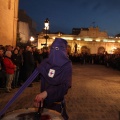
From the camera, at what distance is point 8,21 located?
2923 cm

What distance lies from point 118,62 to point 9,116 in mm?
27609

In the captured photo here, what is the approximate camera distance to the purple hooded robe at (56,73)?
4.16 m

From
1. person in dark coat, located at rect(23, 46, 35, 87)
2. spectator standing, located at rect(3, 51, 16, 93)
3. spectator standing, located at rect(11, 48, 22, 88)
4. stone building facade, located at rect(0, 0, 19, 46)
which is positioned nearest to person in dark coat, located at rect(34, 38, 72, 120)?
spectator standing, located at rect(3, 51, 16, 93)

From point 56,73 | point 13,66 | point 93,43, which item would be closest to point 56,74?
point 56,73

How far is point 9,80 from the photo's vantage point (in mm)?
12156

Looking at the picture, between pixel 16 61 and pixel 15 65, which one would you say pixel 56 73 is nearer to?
pixel 15 65

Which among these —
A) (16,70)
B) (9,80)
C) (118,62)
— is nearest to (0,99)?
(9,80)

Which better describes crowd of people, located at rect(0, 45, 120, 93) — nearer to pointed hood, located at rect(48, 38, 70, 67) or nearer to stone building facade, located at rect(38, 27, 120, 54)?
pointed hood, located at rect(48, 38, 70, 67)

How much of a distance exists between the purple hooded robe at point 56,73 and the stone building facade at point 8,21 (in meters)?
23.5

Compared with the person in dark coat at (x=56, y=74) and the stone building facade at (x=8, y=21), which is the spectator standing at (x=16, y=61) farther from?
the stone building facade at (x=8, y=21)

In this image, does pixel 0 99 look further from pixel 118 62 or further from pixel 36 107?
pixel 118 62

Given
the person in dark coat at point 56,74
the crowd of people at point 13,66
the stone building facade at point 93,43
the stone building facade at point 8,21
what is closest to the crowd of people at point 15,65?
the crowd of people at point 13,66

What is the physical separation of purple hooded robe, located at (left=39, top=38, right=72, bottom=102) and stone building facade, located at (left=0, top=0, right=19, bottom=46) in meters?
23.5

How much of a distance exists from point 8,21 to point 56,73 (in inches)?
1019
